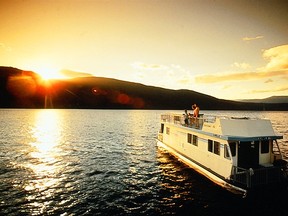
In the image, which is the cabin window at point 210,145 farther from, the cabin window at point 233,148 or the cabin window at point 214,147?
the cabin window at point 233,148

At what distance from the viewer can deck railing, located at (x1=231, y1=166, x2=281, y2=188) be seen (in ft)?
49.3

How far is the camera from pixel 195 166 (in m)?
21.5

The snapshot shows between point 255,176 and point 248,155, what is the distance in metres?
2.28

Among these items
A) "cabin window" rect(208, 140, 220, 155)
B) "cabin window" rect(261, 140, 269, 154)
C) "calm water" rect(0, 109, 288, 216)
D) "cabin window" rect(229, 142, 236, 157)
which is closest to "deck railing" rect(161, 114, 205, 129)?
"cabin window" rect(208, 140, 220, 155)

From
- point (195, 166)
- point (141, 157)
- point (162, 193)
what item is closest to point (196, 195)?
point (162, 193)

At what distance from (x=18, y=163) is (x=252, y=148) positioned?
24.9m

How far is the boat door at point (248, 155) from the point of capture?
17062mm

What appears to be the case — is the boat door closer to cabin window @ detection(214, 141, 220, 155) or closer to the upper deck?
the upper deck

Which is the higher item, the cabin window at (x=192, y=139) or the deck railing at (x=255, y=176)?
the cabin window at (x=192, y=139)

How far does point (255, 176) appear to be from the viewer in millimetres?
15227

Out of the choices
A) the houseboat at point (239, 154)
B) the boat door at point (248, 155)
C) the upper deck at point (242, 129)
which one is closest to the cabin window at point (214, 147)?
the houseboat at point (239, 154)

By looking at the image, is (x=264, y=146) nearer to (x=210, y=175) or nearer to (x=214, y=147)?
(x=214, y=147)

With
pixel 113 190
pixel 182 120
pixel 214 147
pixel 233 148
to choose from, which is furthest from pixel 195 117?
pixel 113 190

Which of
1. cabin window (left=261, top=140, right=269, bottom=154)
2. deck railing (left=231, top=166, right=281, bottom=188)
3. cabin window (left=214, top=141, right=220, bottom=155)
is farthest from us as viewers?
cabin window (left=214, top=141, right=220, bottom=155)
